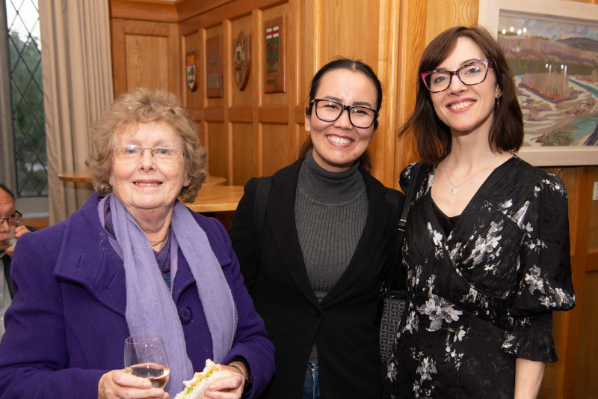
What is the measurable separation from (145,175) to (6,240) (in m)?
1.30

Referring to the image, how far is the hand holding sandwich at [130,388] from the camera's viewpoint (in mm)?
1145

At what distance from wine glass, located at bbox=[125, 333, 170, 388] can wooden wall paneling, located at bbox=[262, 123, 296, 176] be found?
2841 millimetres

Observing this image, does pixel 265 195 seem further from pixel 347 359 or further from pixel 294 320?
pixel 347 359

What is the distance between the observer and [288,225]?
1819mm

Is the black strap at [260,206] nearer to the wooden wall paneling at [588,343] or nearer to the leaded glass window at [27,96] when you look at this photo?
the wooden wall paneling at [588,343]

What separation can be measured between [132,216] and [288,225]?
1.88ft

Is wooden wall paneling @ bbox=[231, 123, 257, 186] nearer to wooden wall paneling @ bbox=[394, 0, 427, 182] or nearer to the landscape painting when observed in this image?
wooden wall paneling @ bbox=[394, 0, 427, 182]

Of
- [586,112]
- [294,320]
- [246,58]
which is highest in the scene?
[246,58]

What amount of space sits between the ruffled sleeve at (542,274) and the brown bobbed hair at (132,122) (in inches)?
44.4

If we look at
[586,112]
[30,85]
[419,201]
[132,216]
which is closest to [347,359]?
[419,201]

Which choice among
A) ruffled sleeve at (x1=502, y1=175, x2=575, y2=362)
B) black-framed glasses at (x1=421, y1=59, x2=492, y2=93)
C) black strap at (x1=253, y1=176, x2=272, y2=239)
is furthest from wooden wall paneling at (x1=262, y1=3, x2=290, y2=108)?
ruffled sleeve at (x1=502, y1=175, x2=575, y2=362)

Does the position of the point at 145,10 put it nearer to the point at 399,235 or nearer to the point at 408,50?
the point at 408,50

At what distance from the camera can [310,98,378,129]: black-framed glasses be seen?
6.07ft

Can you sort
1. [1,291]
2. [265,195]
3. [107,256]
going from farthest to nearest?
1. [1,291]
2. [265,195]
3. [107,256]
